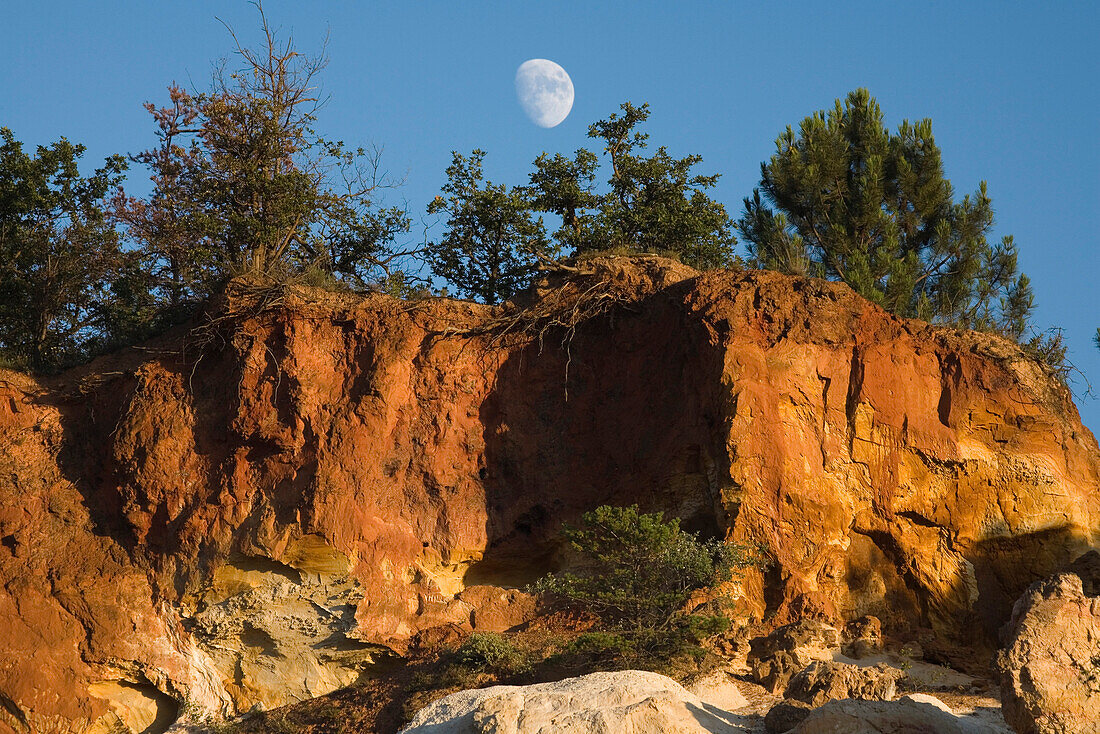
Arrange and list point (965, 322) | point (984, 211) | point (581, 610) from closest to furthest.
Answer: point (581, 610), point (965, 322), point (984, 211)

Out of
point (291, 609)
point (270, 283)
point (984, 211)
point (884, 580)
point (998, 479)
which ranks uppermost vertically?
point (984, 211)

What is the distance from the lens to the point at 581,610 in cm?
1633

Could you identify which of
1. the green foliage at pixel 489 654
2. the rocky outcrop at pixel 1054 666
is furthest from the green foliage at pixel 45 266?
the rocky outcrop at pixel 1054 666

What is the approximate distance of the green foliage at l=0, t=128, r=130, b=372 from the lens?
22.2 m

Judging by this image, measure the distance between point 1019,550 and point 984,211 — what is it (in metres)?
8.08

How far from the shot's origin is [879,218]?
864 inches

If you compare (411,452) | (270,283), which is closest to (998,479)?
(411,452)

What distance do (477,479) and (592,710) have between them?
5.81 meters

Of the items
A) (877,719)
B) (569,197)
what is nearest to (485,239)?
(569,197)

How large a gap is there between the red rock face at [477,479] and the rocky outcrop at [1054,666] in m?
4.83

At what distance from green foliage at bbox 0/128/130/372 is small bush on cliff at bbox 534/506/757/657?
11.5 m

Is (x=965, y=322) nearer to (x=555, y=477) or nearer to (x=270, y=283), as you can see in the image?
(x=555, y=477)

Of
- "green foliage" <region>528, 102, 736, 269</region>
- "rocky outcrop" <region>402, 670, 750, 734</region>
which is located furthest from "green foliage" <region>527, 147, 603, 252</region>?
"rocky outcrop" <region>402, 670, 750, 734</region>

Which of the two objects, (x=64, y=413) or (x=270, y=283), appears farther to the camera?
(x=64, y=413)
